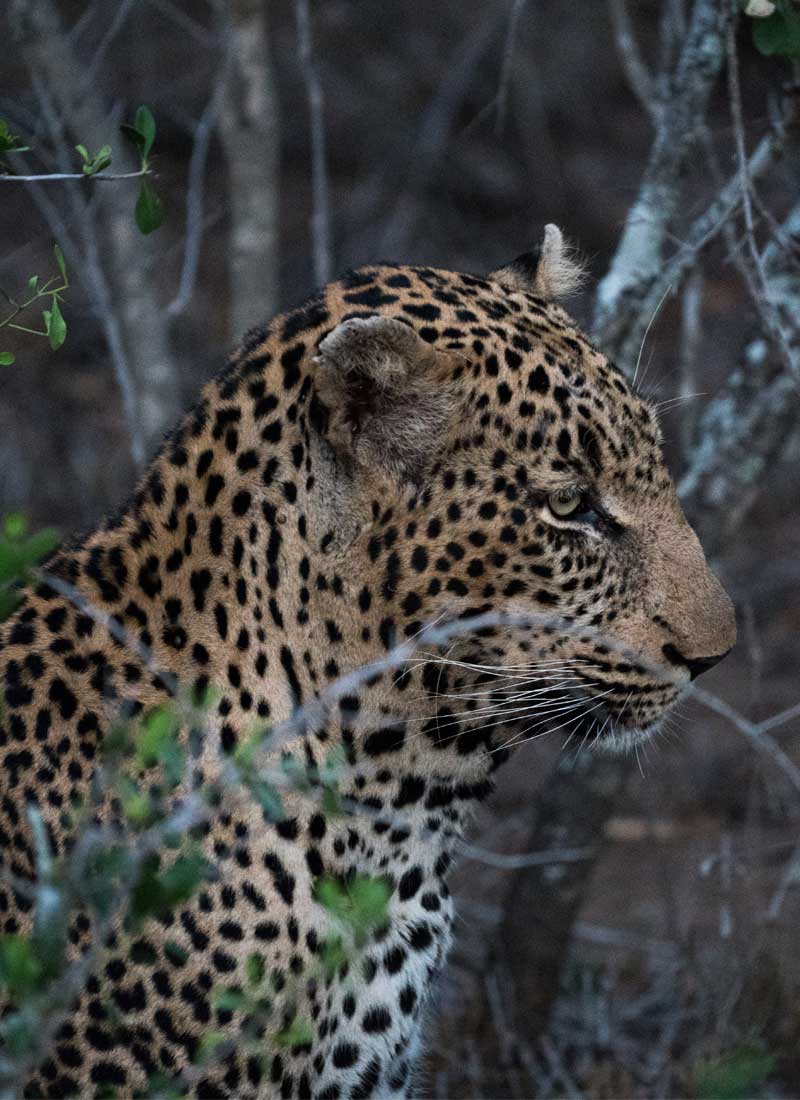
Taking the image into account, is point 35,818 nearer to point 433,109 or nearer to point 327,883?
point 327,883

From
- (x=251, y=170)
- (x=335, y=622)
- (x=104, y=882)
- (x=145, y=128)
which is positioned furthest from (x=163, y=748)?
(x=251, y=170)

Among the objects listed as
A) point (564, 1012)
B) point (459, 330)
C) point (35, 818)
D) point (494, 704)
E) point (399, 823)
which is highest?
point (459, 330)

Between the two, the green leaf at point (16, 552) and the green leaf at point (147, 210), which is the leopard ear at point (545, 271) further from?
the green leaf at point (16, 552)

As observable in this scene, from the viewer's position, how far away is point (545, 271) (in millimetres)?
4625

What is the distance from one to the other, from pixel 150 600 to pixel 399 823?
0.87 metres

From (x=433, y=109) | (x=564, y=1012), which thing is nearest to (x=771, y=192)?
(x=433, y=109)

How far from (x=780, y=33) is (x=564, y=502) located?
1866 mm

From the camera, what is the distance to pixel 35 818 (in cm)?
247

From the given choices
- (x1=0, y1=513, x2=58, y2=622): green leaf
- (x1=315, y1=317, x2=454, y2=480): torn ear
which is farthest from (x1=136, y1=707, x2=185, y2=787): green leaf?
(x1=315, y1=317, x2=454, y2=480): torn ear

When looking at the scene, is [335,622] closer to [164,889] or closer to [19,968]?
[164,889]

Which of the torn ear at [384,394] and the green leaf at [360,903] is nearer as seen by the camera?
the green leaf at [360,903]

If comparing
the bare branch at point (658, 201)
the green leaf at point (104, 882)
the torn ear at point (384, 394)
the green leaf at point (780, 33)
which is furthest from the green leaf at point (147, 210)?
the bare branch at point (658, 201)

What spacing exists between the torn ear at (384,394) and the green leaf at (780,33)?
1.78 m

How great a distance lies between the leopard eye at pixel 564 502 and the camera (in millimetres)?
3861
